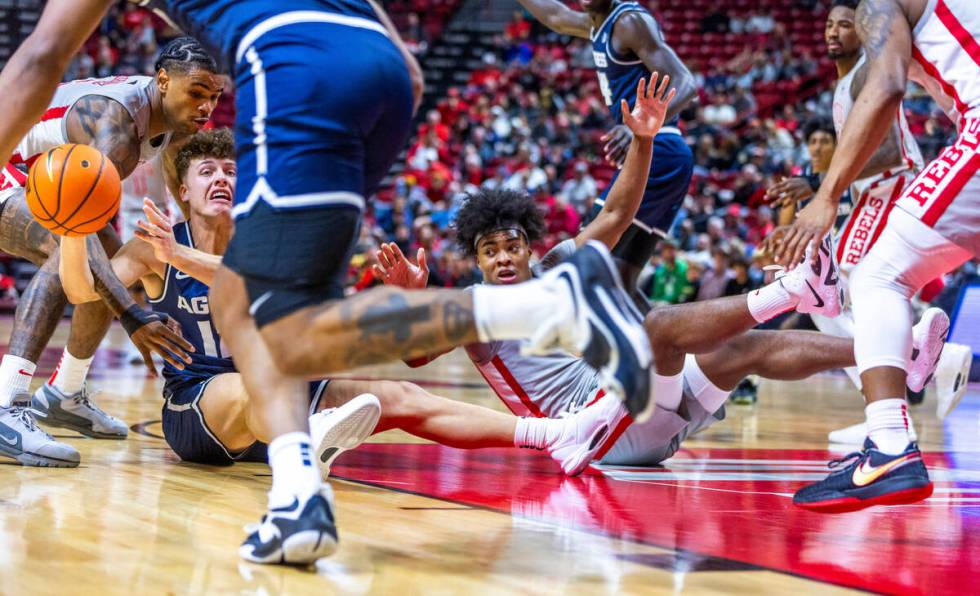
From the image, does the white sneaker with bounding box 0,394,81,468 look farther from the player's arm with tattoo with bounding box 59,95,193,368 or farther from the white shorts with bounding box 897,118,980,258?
the white shorts with bounding box 897,118,980,258

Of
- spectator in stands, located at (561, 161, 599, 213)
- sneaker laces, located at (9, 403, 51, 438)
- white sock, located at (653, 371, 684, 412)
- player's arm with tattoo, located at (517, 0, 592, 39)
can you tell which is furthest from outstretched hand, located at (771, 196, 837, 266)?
spectator in stands, located at (561, 161, 599, 213)

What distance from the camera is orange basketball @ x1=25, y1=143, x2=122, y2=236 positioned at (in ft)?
11.6

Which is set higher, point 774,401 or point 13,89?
point 13,89

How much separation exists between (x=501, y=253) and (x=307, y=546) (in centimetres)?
253

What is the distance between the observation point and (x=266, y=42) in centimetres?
279

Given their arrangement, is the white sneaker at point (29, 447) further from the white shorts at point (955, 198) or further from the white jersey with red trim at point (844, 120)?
the white jersey with red trim at point (844, 120)

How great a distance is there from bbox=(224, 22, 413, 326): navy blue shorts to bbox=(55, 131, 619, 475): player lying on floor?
132 centimetres

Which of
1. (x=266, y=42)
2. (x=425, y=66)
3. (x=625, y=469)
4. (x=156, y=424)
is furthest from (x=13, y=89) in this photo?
(x=425, y=66)

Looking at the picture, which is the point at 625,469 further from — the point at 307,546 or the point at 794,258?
the point at 307,546

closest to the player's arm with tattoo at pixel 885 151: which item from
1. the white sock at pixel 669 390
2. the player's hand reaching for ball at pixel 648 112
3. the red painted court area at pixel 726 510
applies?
the red painted court area at pixel 726 510

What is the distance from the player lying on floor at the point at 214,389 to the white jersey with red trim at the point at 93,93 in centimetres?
20

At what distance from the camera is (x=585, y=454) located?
4422mm

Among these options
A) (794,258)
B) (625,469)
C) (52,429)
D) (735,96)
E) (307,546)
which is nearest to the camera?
(307,546)

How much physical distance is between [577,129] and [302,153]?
62.5 ft
